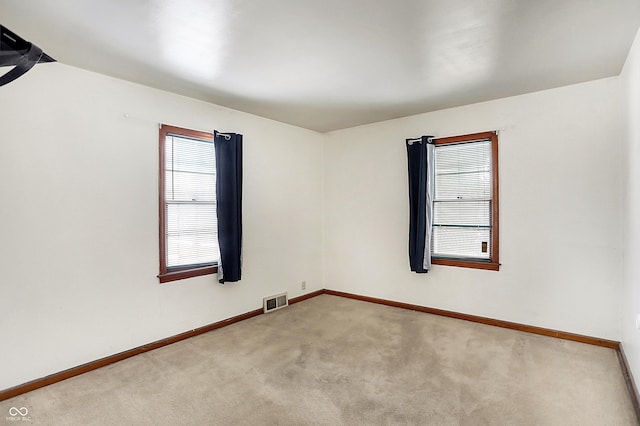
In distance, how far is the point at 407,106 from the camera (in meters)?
3.88

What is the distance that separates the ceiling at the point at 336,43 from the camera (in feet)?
6.36

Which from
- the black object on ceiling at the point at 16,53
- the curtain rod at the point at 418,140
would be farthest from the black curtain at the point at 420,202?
the black object on ceiling at the point at 16,53

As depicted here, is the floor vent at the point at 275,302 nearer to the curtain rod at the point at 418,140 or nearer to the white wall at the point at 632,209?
the curtain rod at the point at 418,140

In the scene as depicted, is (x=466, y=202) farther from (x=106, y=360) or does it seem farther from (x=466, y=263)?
(x=106, y=360)

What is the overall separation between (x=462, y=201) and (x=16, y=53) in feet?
13.0

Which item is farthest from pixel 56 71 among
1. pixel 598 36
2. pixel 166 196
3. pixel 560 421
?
pixel 560 421

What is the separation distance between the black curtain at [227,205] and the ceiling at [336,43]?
1.76 feet

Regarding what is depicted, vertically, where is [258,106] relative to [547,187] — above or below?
above

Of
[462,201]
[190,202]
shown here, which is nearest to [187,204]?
[190,202]

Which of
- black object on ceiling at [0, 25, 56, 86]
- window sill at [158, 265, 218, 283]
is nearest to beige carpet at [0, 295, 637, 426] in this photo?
window sill at [158, 265, 218, 283]

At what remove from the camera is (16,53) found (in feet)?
4.65

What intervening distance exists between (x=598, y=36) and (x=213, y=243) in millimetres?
3818

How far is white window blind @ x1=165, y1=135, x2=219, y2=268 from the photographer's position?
3377 millimetres

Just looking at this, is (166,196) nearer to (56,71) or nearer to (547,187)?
(56,71)
